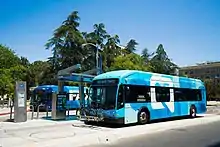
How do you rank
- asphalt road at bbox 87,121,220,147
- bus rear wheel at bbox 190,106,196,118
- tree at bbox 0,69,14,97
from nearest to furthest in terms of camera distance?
asphalt road at bbox 87,121,220,147, bus rear wheel at bbox 190,106,196,118, tree at bbox 0,69,14,97

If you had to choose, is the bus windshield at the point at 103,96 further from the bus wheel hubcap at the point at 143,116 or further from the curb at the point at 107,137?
the bus wheel hubcap at the point at 143,116

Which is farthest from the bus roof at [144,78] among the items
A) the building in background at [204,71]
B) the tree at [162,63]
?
the building in background at [204,71]

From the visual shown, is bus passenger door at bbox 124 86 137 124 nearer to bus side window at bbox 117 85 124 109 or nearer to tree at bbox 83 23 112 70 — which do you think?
bus side window at bbox 117 85 124 109

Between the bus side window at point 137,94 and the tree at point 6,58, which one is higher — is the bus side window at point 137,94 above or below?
below

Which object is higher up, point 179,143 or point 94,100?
point 94,100

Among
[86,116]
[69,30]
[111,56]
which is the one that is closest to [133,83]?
[86,116]

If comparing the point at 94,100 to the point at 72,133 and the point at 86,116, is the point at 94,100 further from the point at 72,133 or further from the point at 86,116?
the point at 72,133

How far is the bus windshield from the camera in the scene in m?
15.3

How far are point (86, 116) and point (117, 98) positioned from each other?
2.37 metres

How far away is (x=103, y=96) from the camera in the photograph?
15906 mm

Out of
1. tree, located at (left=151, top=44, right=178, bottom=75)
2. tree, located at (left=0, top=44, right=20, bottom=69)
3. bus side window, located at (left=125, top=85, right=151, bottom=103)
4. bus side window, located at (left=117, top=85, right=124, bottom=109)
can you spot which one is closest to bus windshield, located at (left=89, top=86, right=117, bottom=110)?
bus side window, located at (left=117, top=85, right=124, bottom=109)

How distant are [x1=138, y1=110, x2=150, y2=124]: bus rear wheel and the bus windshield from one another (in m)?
2.03

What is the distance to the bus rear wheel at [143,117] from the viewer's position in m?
16.4

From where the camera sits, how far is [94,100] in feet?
53.3
